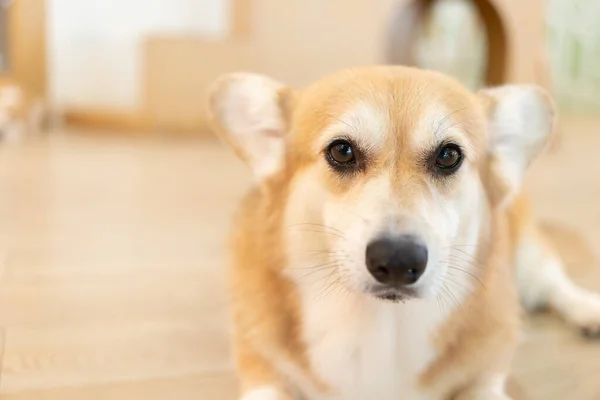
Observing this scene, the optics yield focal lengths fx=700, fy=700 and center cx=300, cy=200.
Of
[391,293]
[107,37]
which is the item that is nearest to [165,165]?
[107,37]

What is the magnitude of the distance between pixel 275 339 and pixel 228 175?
171cm

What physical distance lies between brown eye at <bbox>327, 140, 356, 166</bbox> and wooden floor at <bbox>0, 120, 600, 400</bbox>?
0.37 metres

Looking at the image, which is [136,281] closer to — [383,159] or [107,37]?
[383,159]

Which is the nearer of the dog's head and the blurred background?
the dog's head

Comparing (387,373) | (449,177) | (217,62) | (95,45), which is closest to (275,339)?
(387,373)

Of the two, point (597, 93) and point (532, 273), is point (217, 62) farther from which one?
point (597, 93)

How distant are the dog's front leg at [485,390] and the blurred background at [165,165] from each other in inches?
3.5

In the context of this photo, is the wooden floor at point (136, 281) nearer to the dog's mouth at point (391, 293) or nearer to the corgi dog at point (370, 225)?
the corgi dog at point (370, 225)

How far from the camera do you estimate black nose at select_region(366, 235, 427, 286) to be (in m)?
0.74

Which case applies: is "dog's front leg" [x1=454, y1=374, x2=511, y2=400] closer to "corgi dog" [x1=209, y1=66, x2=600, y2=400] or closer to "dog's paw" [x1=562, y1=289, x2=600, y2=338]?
"corgi dog" [x1=209, y1=66, x2=600, y2=400]

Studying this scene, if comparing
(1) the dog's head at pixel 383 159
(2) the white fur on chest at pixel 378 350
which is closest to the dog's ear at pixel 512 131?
(1) the dog's head at pixel 383 159

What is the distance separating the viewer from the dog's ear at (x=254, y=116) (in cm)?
99

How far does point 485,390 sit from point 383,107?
15.5 inches

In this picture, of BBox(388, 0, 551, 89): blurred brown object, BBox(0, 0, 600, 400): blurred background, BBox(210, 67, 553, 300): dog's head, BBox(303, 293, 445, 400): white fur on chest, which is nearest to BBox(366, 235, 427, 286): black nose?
BBox(210, 67, 553, 300): dog's head
